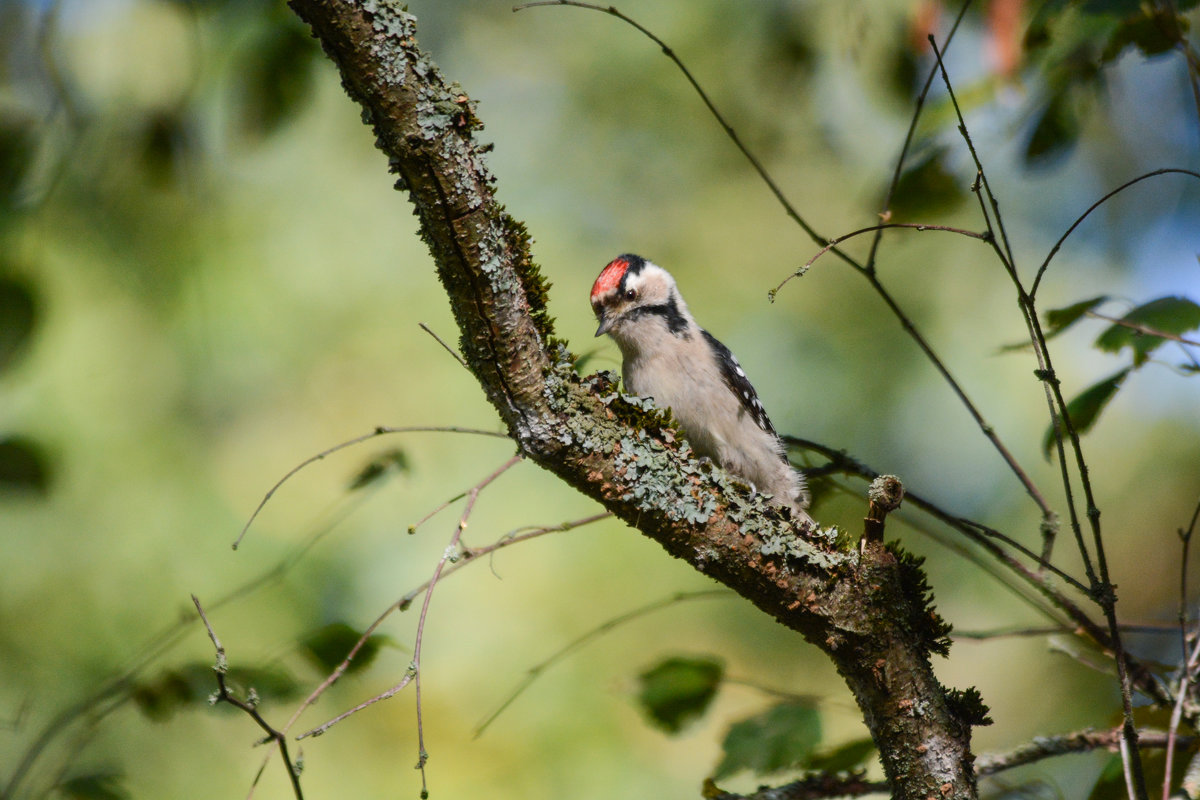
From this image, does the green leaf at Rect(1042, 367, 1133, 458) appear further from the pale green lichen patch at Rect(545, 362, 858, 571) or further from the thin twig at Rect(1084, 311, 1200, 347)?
the pale green lichen patch at Rect(545, 362, 858, 571)

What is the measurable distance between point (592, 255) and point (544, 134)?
1357 millimetres

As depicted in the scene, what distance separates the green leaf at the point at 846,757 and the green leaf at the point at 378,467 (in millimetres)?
1461

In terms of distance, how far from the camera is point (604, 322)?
376 centimetres

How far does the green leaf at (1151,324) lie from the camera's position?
225 cm

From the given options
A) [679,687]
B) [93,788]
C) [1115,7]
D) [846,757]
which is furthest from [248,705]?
[1115,7]

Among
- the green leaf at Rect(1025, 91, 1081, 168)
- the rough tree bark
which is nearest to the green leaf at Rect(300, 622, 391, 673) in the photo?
the rough tree bark

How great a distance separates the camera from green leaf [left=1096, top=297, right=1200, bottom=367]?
2254mm

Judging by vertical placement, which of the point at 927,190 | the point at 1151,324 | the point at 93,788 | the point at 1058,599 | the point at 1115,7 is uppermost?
the point at 1115,7

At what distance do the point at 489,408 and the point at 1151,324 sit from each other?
416 centimetres

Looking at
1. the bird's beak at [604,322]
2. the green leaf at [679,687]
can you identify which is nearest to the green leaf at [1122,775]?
the green leaf at [679,687]

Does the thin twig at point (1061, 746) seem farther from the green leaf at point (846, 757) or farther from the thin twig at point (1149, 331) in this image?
the thin twig at point (1149, 331)

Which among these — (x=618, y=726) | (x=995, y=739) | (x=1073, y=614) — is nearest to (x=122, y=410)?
(x=618, y=726)

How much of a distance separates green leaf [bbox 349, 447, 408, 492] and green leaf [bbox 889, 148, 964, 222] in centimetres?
176

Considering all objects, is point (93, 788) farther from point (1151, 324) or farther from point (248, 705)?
point (1151, 324)
